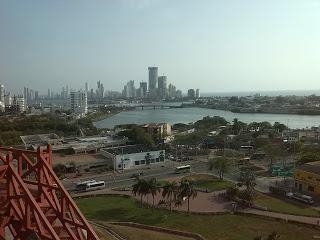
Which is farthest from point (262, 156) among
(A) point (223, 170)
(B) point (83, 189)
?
(B) point (83, 189)

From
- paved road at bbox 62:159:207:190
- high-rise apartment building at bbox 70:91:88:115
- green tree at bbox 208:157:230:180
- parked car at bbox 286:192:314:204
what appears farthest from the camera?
high-rise apartment building at bbox 70:91:88:115

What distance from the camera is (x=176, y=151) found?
3981 centimetres

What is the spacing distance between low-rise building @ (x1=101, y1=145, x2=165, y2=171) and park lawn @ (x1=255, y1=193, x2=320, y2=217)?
1314 cm

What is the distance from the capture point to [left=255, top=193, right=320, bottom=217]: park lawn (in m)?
20.1

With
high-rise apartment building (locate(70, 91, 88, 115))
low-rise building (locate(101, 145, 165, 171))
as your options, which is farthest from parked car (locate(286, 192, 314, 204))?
high-rise apartment building (locate(70, 91, 88, 115))

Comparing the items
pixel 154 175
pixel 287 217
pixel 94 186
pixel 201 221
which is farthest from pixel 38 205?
pixel 154 175

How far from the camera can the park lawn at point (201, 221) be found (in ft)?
56.6

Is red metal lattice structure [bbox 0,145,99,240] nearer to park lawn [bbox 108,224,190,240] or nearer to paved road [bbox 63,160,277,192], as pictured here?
park lawn [bbox 108,224,190,240]

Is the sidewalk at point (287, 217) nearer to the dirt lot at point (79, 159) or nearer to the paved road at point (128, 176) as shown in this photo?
the paved road at point (128, 176)

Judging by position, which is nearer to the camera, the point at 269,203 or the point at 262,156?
the point at 269,203

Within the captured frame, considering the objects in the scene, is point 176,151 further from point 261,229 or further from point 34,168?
point 34,168

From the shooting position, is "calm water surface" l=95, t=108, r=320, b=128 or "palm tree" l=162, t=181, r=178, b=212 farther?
"calm water surface" l=95, t=108, r=320, b=128

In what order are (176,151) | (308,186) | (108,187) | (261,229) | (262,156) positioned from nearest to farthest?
(261,229)
(308,186)
(108,187)
(262,156)
(176,151)

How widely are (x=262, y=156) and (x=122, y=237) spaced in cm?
2399
